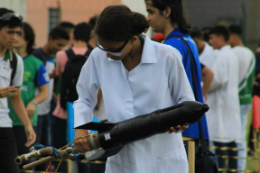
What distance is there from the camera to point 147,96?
2715 mm

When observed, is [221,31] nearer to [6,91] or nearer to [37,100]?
[37,100]

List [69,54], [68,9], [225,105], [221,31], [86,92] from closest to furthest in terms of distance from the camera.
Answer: [86,92], [69,54], [225,105], [221,31], [68,9]

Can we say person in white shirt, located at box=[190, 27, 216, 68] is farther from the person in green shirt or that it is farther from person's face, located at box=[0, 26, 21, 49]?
person's face, located at box=[0, 26, 21, 49]

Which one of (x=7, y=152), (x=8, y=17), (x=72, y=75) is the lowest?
(x=7, y=152)

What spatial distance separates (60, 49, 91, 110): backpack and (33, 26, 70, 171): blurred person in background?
3.25ft

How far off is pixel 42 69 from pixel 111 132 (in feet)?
11.3

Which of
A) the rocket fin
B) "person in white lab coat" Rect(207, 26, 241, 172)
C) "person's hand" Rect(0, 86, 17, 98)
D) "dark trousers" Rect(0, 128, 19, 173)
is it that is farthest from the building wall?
the rocket fin

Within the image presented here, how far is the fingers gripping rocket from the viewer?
100 inches

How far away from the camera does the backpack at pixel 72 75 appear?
19.1 ft

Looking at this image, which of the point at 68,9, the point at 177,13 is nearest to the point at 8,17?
the point at 177,13

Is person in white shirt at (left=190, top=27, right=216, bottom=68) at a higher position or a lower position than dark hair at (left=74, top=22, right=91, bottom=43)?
lower

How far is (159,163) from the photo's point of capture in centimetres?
272

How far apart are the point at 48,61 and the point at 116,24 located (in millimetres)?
4730

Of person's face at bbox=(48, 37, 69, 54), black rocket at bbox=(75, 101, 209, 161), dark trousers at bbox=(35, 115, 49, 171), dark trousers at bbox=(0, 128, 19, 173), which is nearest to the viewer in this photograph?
black rocket at bbox=(75, 101, 209, 161)
